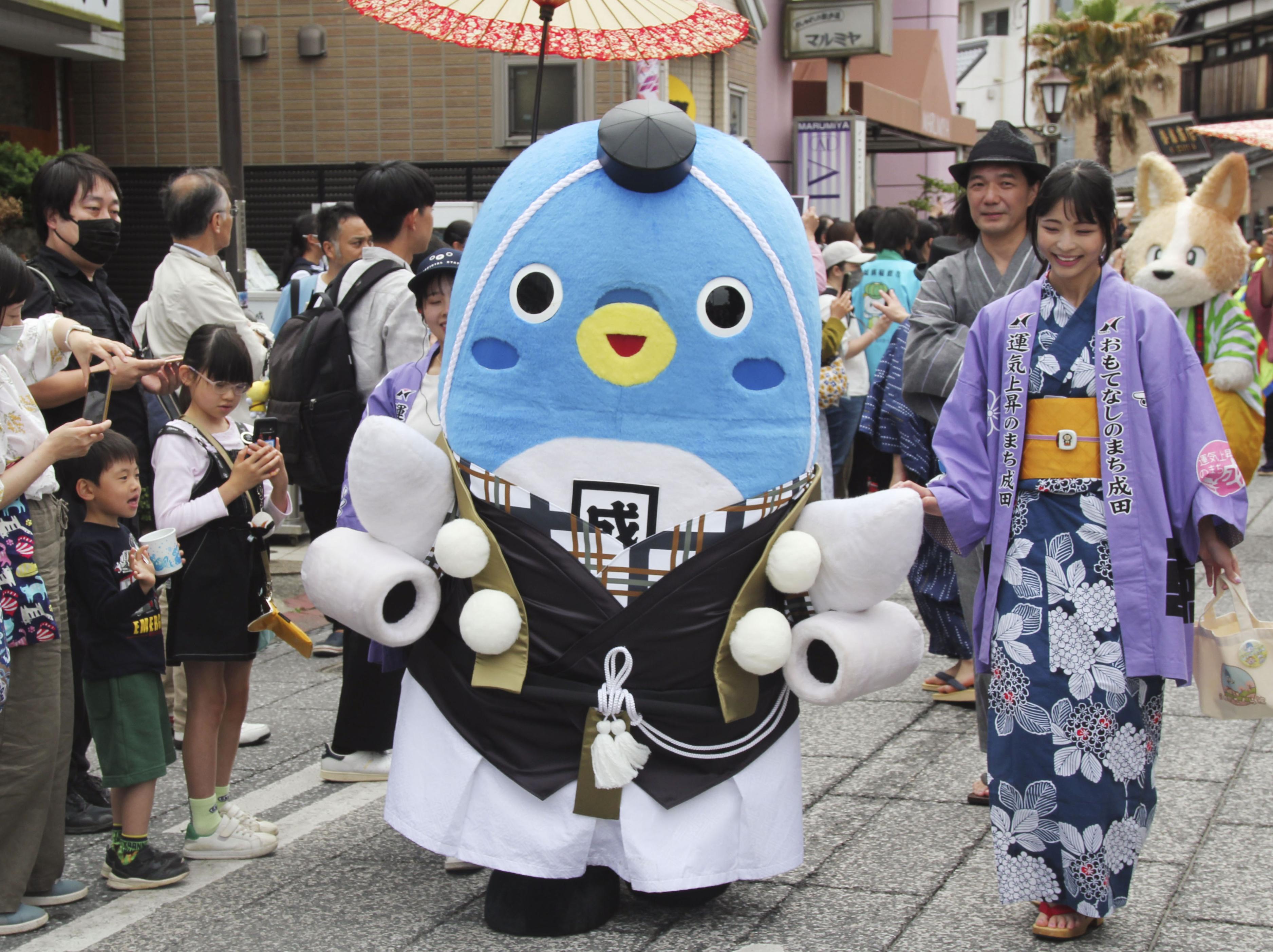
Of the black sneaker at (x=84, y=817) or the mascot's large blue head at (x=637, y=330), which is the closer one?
the mascot's large blue head at (x=637, y=330)

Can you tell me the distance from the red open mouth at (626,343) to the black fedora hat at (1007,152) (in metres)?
1.58

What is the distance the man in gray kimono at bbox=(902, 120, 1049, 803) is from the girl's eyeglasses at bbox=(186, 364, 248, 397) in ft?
6.94

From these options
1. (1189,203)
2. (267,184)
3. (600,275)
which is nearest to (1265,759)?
(600,275)

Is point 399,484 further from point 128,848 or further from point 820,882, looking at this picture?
point 820,882

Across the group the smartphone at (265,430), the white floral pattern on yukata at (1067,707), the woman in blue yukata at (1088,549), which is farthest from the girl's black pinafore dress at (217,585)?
the white floral pattern on yukata at (1067,707)

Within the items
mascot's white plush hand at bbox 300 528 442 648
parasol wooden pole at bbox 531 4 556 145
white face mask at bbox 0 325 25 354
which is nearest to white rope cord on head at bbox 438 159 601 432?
mascot's white plush hand at bbox 300 528 442 648

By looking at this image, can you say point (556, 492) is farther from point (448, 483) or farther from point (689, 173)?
point (689, 173)

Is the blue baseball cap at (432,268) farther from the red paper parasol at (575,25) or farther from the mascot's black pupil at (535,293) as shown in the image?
the mascot's black pupil at (535,293)

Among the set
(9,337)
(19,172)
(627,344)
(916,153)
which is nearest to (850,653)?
(627,344)

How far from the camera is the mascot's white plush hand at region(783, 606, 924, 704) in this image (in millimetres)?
3275

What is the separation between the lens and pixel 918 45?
23906mm

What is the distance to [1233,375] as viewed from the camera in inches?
264

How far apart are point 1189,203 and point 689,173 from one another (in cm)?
497

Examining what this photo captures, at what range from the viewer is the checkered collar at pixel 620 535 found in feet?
10.7
